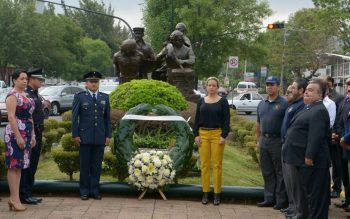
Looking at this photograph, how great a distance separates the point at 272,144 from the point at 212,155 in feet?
2.64

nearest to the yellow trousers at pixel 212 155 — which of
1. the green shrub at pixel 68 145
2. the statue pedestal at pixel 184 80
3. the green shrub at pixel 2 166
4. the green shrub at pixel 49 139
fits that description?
the green shrub at pixel 68 145

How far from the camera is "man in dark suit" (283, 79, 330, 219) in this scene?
6.00 meters

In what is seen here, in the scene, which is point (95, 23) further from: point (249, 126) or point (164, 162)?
point (164, 162)

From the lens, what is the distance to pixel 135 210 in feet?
24.0

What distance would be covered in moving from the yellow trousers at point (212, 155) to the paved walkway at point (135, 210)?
1.08 ft

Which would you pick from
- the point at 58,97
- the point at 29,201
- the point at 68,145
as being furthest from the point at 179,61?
the point at 58,97

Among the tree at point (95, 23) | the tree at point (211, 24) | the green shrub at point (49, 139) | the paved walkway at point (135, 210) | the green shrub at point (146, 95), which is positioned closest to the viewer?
the paved walkway at point (135, 210)

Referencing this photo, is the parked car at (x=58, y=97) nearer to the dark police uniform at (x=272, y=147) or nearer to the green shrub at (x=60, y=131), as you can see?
the green shrub at (x=60, y=131)

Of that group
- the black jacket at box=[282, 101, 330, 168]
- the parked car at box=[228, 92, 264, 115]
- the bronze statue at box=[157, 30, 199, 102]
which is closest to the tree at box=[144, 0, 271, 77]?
the parked car at box=[228, 92, 264, 115]

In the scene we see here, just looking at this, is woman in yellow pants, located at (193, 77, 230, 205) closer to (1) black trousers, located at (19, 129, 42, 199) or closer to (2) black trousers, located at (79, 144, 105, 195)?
(2) black trousers, located at (79, 144, 105, 195)

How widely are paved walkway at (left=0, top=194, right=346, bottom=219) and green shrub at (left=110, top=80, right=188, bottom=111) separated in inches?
162

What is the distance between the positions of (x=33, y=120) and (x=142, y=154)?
5.03 ft

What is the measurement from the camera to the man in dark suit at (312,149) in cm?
600

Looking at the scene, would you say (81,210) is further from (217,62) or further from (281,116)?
(217,62)
